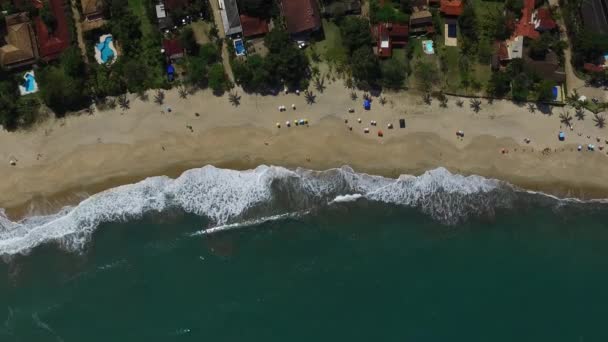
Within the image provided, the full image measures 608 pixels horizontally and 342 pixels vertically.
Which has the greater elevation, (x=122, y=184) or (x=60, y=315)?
(x=122, y=184)

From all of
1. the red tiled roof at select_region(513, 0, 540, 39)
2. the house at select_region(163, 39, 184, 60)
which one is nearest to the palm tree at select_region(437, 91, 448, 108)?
the red tiled roof at select_region(513, 0, 540, 39)

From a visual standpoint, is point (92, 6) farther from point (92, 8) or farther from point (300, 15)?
point (300, 15)

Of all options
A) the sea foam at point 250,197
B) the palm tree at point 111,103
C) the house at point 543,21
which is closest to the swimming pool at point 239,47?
the sea foam at point 250,197

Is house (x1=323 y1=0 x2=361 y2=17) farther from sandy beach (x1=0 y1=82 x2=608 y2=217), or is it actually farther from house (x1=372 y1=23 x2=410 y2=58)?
sandy beach (x1=0 y1=82 x2=608 y2=217)

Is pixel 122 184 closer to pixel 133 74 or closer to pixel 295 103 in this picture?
pixel 133 74

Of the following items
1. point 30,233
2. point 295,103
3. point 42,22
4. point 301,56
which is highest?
point 42,22

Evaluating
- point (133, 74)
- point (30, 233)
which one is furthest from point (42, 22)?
point (30, 233)

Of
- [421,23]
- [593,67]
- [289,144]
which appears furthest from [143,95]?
[593,67]
